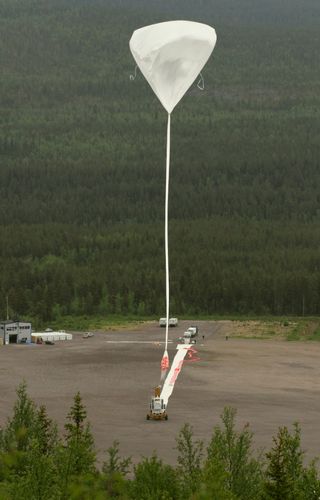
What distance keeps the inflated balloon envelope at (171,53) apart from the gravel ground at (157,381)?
14.4 meters

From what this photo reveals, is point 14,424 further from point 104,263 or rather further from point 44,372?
point 104,263

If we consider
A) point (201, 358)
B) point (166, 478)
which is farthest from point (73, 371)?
point (166, 478)

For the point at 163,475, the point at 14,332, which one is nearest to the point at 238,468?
the point at 163,475

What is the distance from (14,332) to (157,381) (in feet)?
112

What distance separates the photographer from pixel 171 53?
6072cm

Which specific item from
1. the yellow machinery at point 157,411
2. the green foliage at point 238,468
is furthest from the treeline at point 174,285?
the green foliage at point 238,468

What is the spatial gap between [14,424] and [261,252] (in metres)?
135

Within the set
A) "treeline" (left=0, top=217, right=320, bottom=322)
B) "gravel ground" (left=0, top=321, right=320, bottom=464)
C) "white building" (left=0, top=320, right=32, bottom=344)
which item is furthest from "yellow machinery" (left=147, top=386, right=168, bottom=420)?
"treeline" (left=0, top=217, right=320, bottom=322)

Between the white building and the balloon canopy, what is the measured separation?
207 ft

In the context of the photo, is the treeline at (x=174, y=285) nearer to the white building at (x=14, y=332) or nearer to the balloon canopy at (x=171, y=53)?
the white building at (x=14, y=332)

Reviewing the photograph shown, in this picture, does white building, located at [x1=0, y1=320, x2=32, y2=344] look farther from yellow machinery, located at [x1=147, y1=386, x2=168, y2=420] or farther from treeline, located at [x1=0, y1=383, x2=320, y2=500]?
treeline, located at [x1=0, y1=383, x2=320, y2=500]

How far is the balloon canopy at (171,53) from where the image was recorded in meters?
60.5

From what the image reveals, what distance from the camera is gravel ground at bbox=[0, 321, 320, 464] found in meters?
72.4

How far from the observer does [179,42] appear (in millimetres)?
60562
